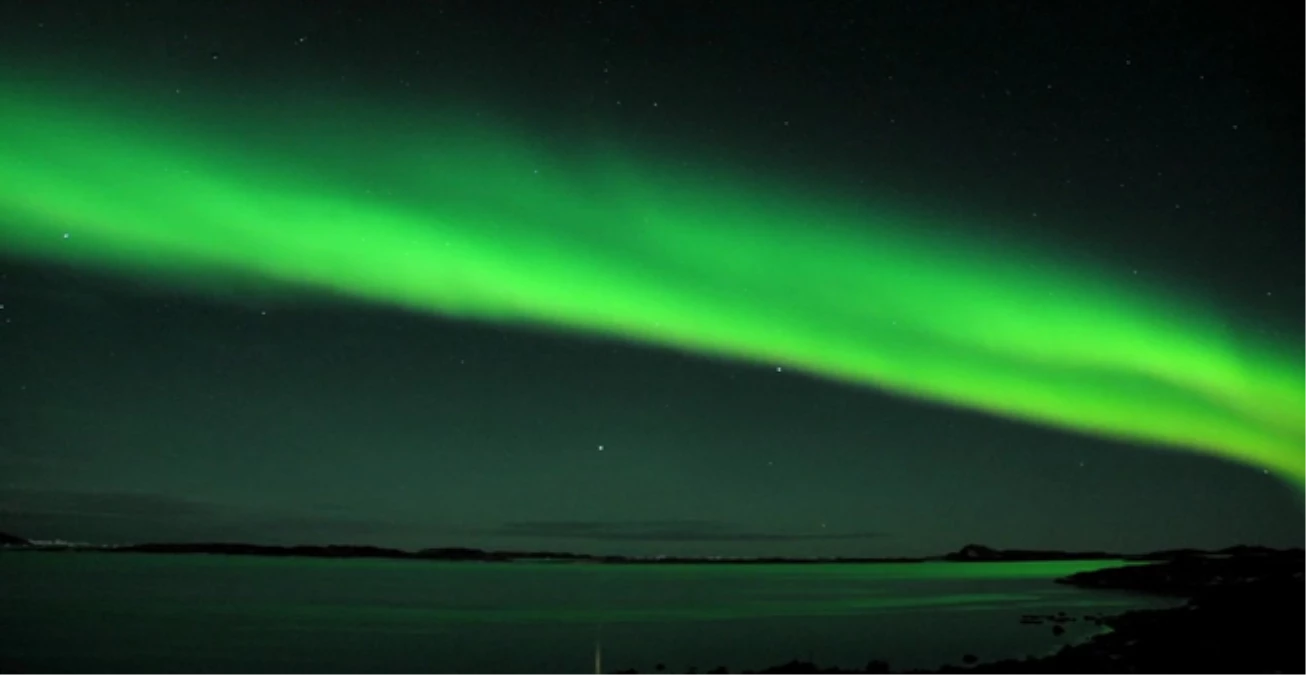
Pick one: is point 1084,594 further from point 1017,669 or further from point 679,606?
point 1017,669

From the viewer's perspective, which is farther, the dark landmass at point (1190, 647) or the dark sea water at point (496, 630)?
the dark sea water at point (496, 630)

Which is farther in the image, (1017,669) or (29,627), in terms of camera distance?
(29,627)

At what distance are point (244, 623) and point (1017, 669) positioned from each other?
35287 millimetres

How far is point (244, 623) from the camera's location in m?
42.8

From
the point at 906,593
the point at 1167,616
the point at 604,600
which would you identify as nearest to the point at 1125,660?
the point at 1167,616

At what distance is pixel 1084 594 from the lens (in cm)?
6078

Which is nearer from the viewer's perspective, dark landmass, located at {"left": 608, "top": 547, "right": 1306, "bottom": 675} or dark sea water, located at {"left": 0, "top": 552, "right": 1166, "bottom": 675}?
dark landmass, located at {"left": 608, "top": 547, "right": 1306, "bottom": 675}

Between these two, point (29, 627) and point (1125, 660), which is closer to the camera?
point (1125, 660)

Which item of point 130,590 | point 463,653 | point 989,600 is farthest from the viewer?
point 130,590

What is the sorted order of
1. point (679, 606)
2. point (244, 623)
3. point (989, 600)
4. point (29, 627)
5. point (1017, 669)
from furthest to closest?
point (989, 600) < point (679, 606) < point (244, 623) < point (29, 627) < point (1017, 669)

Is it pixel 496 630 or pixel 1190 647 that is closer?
pixel 1190 647

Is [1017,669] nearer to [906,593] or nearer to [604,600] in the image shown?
[604,600]

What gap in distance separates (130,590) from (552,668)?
168ft

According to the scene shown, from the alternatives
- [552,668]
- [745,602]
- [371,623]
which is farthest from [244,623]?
[745,602]
